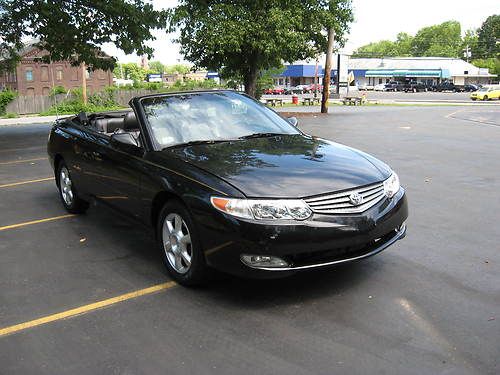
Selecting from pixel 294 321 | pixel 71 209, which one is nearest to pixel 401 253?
pixel 294 321

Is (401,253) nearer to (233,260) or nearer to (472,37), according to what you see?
(233,260)

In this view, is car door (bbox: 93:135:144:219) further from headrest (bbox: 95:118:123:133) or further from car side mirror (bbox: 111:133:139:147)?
headrest (bbox: 95:118:123:133)

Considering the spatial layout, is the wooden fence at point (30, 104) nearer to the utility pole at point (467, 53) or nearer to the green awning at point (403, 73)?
the green awning at point (403, 73)

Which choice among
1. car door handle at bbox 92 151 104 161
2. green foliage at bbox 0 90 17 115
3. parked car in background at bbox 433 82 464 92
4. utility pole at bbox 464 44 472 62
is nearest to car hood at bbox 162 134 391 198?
car door handle at bbox 92 151 104 161

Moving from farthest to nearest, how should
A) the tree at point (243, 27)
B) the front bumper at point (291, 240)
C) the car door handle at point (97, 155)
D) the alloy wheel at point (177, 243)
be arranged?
the tree at point (243, 27) < the car door handle at point (97, 155) < the alloy wheel at point (177, 243) < the front bumper at point (291, 240)

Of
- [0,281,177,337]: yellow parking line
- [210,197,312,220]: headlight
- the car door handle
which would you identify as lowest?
[0,281,177,337]: yellow parking line

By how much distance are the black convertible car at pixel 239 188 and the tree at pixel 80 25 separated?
1343cm

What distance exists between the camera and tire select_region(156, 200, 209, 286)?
4.14 metres

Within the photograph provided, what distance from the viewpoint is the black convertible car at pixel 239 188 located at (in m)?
3.80

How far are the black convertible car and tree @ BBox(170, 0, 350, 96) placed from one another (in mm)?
17874

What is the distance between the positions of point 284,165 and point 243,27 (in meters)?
19.6

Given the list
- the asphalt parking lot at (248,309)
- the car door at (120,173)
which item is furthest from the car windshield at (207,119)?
the asphalt parking lot at (248,309)

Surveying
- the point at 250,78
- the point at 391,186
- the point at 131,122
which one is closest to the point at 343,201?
the point at 391,186

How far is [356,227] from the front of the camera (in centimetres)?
391
